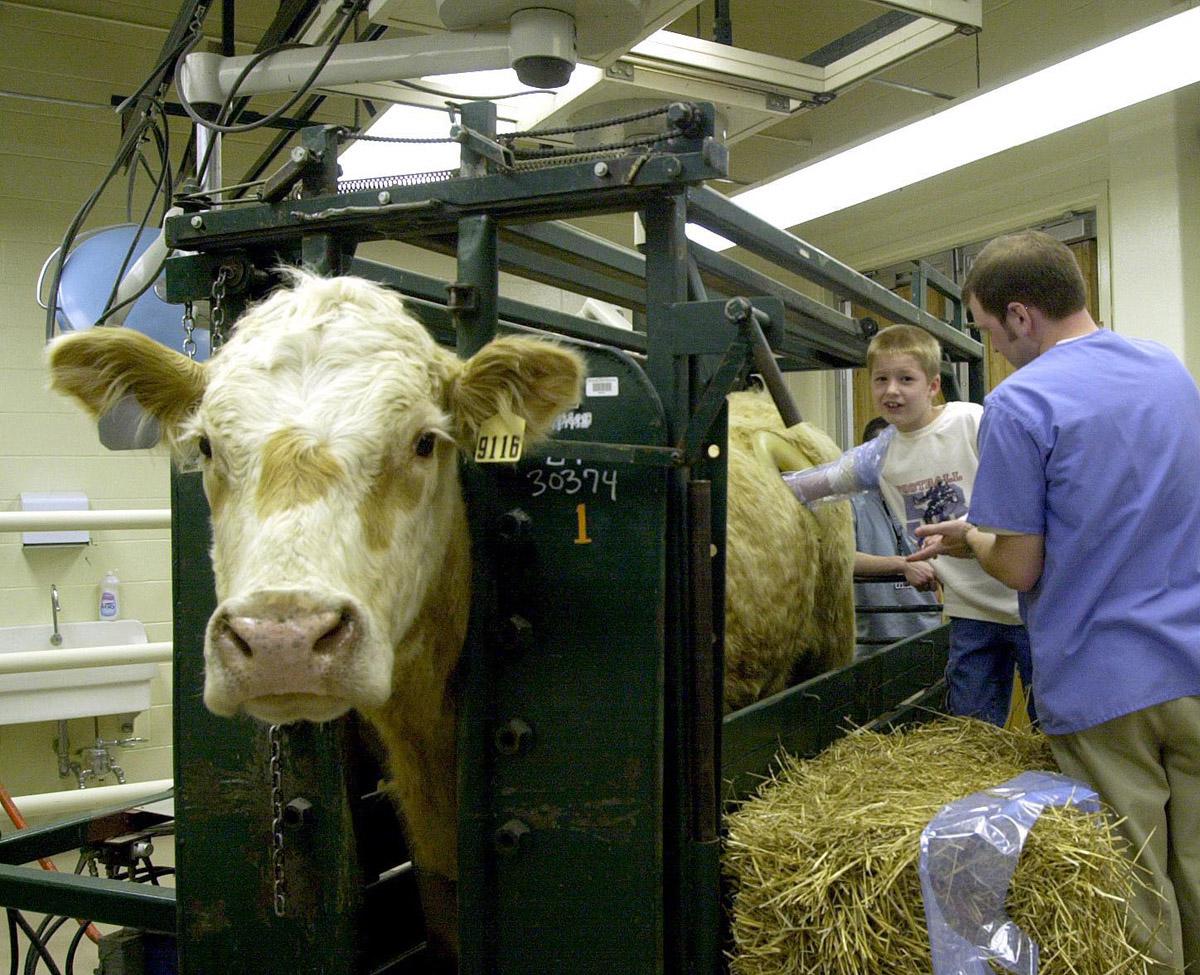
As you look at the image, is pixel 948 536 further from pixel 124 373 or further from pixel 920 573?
pixel 124 373

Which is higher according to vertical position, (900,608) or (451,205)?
(451,205)

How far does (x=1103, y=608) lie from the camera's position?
1.98 metres

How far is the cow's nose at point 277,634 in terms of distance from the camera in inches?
54.0

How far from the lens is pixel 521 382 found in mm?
1753

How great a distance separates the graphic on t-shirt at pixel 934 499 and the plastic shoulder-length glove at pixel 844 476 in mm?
112

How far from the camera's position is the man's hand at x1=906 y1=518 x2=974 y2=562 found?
228 cm

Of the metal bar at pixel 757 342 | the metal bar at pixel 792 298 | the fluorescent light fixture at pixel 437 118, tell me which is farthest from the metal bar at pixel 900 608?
the metal bar at pixel 757 342

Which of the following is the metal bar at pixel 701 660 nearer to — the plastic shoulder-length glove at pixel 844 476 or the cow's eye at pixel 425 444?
the cow's eye at pixel 425 444

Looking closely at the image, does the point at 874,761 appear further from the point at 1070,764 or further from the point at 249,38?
the point at 249,38

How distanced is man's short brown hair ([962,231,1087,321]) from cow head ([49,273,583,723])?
0.99 metres

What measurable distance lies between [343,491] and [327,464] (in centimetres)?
5

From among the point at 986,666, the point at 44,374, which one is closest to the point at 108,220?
the point at 44,374

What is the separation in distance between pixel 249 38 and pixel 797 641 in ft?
16.5

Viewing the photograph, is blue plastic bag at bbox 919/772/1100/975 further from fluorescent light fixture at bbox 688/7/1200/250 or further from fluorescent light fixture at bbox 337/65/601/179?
fluorescent light fixture at bbox 337/65/601/179
